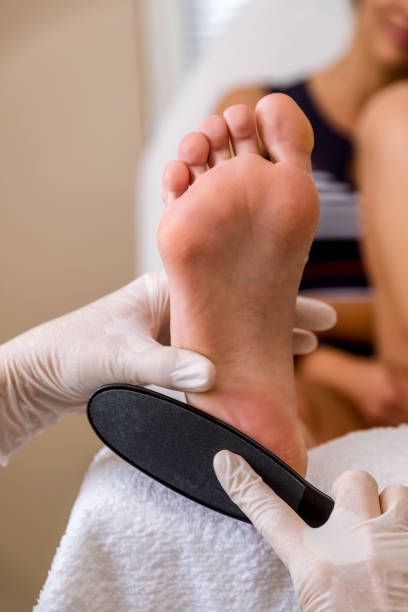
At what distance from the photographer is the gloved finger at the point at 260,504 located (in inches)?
17.3

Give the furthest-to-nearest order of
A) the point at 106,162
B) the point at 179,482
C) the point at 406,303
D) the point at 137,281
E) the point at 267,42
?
the point at 106,162, the point at 267,42, the point at 406,303, the point at 137,281, the point at 179,482

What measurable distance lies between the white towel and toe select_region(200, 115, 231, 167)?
280 mm

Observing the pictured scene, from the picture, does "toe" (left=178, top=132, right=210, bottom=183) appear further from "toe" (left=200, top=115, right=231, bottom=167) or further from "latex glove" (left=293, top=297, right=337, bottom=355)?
"latex glove" (left=293, top=297, right=337, bottom=355)

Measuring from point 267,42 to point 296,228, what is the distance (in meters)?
0.82

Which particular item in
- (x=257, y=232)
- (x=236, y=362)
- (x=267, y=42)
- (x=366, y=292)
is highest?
(x=267, y=42)

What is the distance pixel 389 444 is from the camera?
55 centimetres

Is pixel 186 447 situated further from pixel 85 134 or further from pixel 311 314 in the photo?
pixel 85 134

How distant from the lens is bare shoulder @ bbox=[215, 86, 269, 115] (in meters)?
0.96

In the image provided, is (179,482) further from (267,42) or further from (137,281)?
(267,42)

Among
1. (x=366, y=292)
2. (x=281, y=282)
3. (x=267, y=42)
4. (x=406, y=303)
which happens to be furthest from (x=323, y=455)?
(x=267, y=42)

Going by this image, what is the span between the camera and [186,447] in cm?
46

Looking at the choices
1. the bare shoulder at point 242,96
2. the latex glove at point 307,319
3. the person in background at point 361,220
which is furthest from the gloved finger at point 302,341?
the bare shoulder at point 242,96

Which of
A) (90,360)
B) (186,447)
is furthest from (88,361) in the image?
(186,447)

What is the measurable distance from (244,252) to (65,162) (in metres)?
0.89
